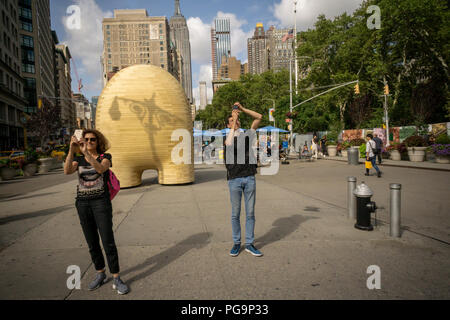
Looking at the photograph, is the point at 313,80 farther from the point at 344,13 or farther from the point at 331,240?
the point at 331,240

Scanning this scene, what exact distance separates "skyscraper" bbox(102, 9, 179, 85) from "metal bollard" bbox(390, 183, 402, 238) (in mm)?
127306

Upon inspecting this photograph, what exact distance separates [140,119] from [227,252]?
20.4 feet

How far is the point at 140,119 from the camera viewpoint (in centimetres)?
918

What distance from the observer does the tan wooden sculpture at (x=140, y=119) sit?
916 centimetres

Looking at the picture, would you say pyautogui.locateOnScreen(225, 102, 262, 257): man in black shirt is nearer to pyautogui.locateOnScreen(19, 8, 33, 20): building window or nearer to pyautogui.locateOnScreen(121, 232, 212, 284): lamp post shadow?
pyautogui.locateOnScreen(121, 232, 212, 284): lamp post shadow

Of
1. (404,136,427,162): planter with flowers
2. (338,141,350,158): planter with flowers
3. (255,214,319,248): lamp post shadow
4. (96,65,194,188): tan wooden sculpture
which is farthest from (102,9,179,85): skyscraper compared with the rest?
(255,214,319,248): lamp post shadow

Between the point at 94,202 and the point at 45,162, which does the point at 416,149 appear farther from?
the point at 45,162

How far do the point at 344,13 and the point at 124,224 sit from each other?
124 ft

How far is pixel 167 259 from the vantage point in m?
3.98

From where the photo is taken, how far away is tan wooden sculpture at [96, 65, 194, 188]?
9.16m

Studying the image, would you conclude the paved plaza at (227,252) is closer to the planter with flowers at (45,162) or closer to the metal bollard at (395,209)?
the metal bollard at (395,209)

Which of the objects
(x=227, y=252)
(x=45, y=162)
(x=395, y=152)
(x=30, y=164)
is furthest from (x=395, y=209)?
(x=45, y=162)
